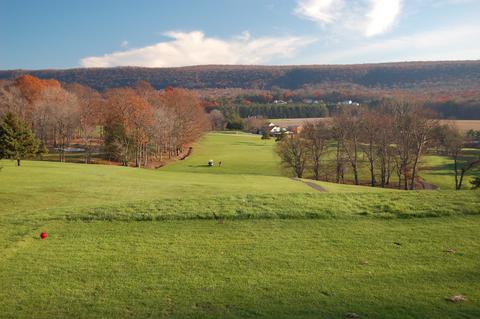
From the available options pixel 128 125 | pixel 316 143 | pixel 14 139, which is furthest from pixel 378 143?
pixel 14 139

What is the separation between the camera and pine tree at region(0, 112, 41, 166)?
27.5m

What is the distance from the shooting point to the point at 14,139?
2784cm

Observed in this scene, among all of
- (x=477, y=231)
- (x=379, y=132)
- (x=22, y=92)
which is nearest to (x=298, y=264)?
(x=477, y=231)

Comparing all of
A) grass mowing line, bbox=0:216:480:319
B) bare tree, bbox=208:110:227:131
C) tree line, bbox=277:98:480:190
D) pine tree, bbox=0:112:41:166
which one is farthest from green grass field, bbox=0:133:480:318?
bare tree, bbox=208:110:227:131

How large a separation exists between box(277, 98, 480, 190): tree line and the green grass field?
28.6 m

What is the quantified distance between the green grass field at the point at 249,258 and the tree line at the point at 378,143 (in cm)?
2860

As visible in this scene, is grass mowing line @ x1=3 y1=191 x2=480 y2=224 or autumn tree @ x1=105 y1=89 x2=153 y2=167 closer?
grass mowing line @ x1=3 y1=191 x2=480 y2=224

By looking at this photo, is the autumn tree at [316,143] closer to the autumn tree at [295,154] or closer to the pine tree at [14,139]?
the autumn tree at [295,154]

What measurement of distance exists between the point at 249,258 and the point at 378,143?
132 ft

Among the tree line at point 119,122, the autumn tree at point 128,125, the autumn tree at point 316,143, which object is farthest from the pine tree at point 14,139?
the autumn tree at point 316,143

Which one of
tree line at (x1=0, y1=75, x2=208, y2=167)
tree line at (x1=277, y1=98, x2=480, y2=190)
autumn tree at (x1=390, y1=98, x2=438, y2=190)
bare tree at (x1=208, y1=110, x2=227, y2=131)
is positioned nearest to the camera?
autumn tree at (x1=390, y1=98, x2=438, y2=190)

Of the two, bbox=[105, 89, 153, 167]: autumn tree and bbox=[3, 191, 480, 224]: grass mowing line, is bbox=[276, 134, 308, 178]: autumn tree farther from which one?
bbox=[3, 191, 480, 224]: grass mowing line

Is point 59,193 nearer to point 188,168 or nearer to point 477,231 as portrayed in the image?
point 477,231

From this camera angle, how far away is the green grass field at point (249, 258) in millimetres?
6645
